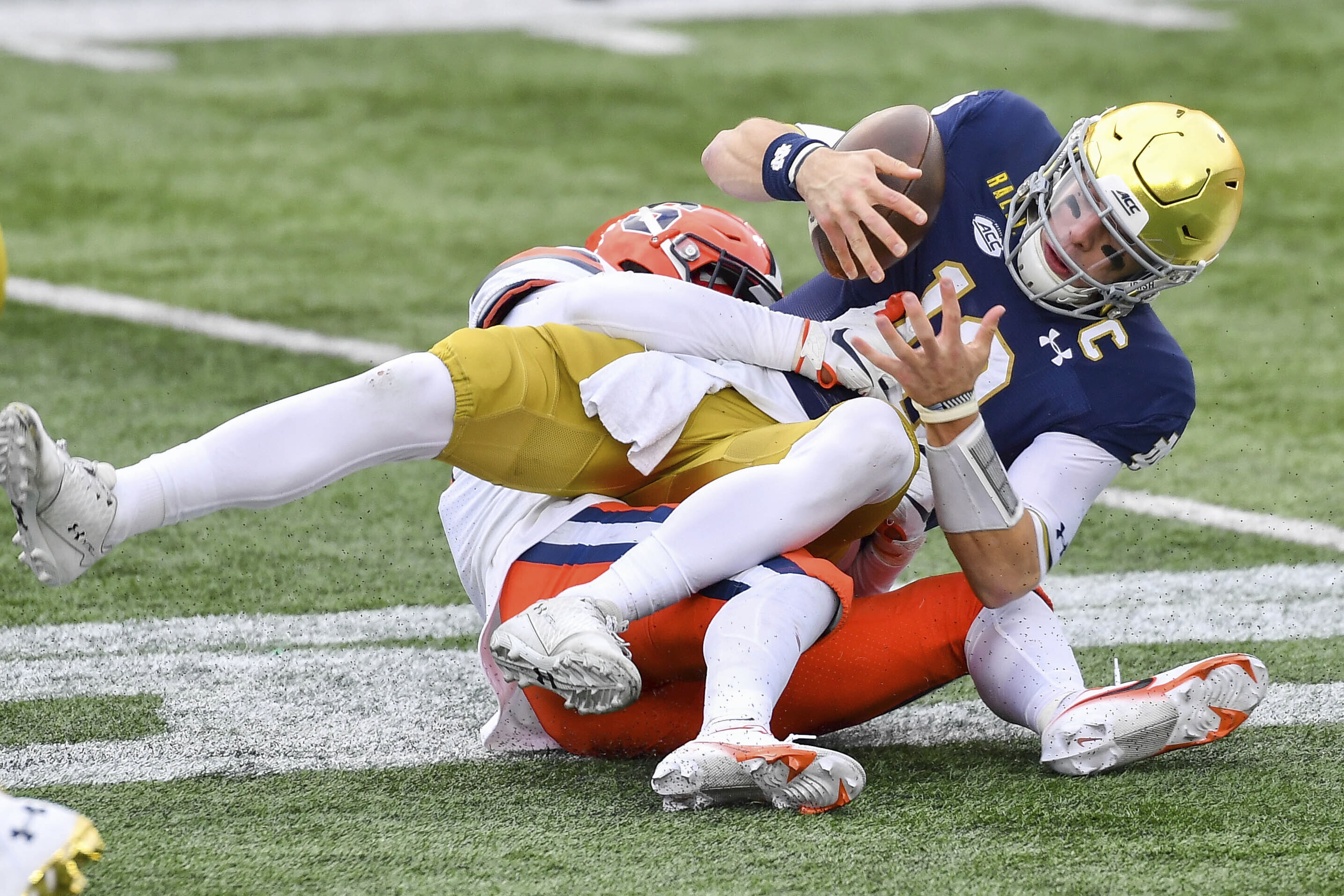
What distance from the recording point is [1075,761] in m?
2.56

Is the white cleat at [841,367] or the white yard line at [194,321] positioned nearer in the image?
the white cleat at [841,367]

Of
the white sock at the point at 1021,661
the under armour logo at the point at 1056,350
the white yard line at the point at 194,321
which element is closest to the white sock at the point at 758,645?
the white sock at the point at 1021,661

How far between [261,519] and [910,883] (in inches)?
95.9

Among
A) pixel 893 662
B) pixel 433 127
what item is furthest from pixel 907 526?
pixel 433 127

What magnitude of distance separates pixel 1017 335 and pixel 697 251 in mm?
617

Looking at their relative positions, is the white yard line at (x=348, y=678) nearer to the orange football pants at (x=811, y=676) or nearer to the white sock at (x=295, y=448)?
the orange football pants at (x=811, y=676)

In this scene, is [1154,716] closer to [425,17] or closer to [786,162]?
[786,162]

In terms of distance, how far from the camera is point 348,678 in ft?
10.4

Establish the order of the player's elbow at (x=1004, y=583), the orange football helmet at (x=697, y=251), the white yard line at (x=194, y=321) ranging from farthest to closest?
1. the white yard line at (x=194, y=321)
2. the orange football helmet at (x=697, y=251)
3. the player's elbow at (x=1004, y=583)

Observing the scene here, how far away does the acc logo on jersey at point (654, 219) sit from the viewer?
332 cm

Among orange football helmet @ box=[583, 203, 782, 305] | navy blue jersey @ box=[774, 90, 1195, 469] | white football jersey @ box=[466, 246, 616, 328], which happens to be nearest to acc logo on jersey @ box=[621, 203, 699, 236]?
orange football helmet @ box=[583, 203, 782, 305]

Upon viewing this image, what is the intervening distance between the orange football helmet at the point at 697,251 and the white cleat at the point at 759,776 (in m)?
1.07

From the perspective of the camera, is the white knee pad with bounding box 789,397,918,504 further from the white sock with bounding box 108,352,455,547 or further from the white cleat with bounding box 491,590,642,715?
the white sock with bounding box 108,352,455,547

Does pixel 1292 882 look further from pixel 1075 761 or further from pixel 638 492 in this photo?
pixel 638 492
